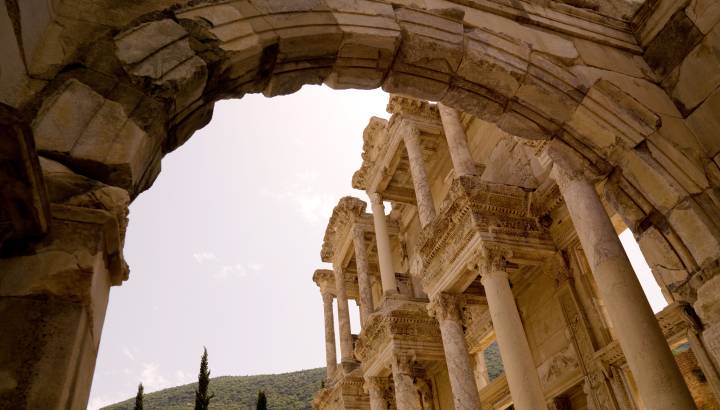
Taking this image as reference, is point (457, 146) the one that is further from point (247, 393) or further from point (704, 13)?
point (247, 393)

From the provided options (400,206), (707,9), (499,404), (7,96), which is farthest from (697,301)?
(400,206)

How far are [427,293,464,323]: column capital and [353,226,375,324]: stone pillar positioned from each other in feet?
14.4

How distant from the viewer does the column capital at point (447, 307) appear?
33.8 feet

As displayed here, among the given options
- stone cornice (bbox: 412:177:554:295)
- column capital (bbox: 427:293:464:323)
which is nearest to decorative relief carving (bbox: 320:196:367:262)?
stone cornice (bbox: 412:177:554:295)

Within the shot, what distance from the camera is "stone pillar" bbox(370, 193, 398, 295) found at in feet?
45.0

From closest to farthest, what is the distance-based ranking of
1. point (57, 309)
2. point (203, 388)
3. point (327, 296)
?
1. point (57, 309)
2. point (327, 296)
3. point (203, 388)

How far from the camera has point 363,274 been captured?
51.6 feet

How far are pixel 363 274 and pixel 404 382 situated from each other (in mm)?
4147

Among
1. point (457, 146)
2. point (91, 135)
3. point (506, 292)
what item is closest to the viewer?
point (91, 135)

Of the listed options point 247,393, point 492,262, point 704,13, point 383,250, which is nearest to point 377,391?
point 383,250

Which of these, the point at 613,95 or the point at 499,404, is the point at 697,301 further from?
the point at 499,404

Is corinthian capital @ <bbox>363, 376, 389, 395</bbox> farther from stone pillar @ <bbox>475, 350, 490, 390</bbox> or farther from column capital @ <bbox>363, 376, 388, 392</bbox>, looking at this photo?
stone pillar @ <bbox>475, 350, 490, 390</bbox>

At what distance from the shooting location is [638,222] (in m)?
4.55

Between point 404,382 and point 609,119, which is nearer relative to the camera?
point 609,119
